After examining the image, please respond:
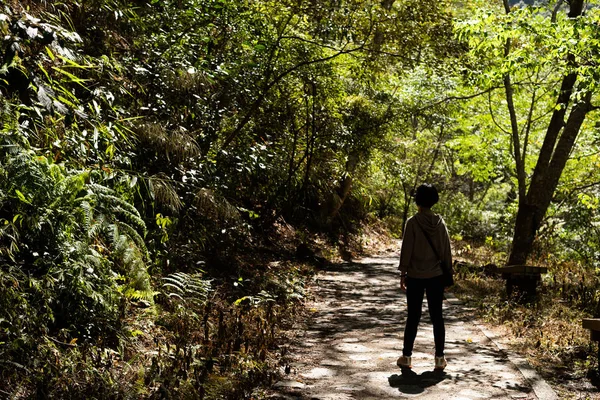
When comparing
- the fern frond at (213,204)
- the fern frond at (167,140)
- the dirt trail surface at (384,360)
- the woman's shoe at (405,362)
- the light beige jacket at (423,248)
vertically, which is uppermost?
the fern frond at (167,140)

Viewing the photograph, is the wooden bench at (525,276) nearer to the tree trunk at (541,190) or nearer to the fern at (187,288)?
the tree trunk at (541,190)

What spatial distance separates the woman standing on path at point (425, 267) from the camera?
6.61 metres

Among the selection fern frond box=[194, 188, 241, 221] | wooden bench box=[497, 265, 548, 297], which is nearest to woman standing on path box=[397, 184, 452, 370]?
fern frond box=[194, 188, 241, 221]

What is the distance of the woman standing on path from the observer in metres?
6.61

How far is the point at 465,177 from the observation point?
4459 cm

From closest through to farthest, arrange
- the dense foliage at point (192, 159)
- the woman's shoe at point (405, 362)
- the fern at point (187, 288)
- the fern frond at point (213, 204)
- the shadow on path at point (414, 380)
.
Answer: the dense foliage at point (192, 159) → the shadow on path at point (414, 380) → the woman's shoe at point (405, 362) → the fern at point (187, 288) → the fern frond at point (213, 204)

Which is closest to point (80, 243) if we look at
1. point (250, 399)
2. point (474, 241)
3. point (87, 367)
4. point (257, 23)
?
point (87, 367)

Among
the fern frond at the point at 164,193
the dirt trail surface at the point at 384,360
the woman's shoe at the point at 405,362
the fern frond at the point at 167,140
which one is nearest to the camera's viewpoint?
the dirt trail surface at the point at 384,360

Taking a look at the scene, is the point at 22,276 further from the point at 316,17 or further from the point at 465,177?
the point at 465,177

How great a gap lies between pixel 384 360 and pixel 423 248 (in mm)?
1507

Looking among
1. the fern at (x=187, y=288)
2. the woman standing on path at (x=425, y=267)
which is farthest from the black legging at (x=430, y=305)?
the fern at (x=187, y=288)

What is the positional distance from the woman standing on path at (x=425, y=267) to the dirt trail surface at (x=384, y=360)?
0.40 metres

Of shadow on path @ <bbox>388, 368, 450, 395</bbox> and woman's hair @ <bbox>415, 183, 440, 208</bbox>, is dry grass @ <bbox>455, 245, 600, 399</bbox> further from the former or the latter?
woman's hair @ <bbox>415, 183, 440, 208</bbox>

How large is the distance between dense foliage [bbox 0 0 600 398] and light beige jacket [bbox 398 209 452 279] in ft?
6.36
